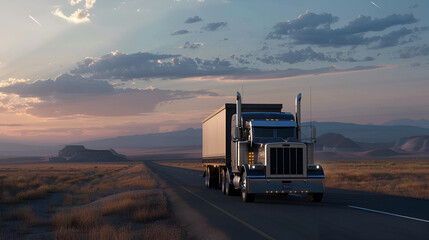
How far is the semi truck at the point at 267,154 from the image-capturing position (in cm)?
1825

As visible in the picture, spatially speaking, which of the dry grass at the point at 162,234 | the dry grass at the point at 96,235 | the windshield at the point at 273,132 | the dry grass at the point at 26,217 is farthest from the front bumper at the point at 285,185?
the dry grass at the point at 26,217

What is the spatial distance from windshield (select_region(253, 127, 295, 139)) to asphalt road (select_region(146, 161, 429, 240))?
267cm

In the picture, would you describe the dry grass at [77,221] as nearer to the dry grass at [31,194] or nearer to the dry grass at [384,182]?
the dry grass at [31,194]

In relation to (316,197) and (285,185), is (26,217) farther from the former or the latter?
(316,197)

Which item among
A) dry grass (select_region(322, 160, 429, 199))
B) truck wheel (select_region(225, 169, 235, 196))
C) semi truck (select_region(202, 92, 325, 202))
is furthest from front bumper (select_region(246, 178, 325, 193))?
dry grass (select_region(322, 160, 429, 199))

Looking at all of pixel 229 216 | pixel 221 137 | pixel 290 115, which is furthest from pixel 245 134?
pixel 229 216

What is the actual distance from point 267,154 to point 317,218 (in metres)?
4.82

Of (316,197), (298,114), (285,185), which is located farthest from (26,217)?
(298,114)

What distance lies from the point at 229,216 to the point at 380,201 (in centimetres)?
725

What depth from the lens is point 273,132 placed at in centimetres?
1980

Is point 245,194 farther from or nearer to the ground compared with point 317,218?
farther from the ground

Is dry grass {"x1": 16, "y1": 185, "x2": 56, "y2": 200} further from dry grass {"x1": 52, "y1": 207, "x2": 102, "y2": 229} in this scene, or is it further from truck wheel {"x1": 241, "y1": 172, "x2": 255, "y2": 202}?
truck wheel {"x1": 241, "y1": 172, "x2": 255, "y2": 202}

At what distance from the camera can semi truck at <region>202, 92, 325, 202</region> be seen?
18.2 meters

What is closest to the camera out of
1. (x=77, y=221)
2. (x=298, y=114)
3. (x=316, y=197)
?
(x=77, y=221)
